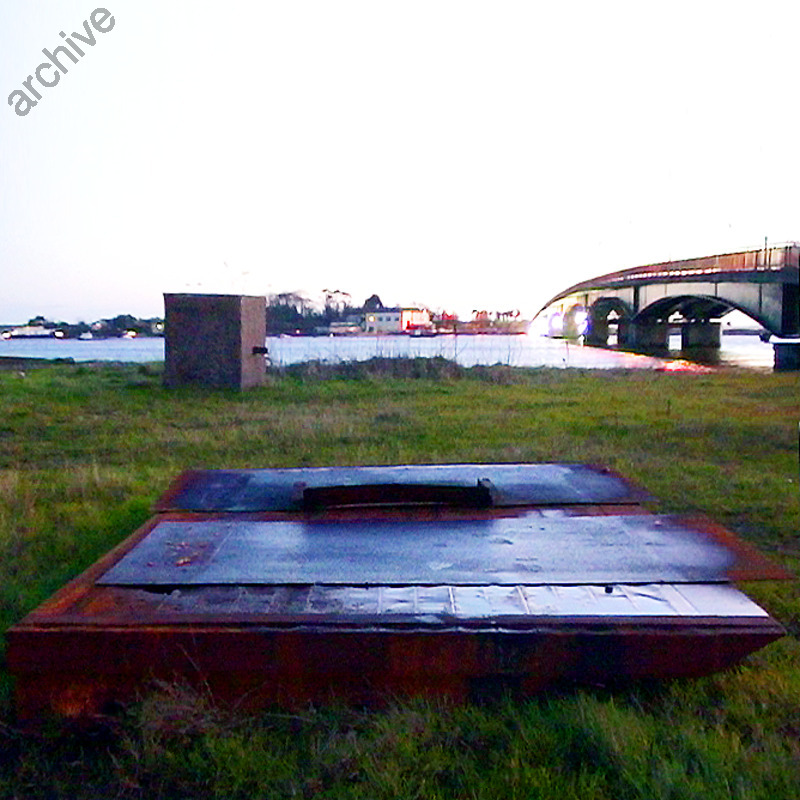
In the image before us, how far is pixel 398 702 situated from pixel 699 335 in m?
47.8

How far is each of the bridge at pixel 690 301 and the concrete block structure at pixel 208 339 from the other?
8.83 metres

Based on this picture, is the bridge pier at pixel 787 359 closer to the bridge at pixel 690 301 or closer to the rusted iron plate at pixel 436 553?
the bridge at pixel 690 301

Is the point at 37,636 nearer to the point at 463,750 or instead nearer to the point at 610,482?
the point at 463,750

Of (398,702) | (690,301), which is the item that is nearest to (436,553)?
(398,702)

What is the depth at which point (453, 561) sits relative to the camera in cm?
491

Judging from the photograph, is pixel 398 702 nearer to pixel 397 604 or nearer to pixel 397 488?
pixel 397 604

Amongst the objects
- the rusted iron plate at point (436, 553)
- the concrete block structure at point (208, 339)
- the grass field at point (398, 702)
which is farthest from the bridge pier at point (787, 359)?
the rusted iron plate at point (436, 553)

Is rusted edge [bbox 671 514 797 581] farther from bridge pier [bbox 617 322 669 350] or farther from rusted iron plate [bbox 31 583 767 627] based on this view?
bridge pier [bbox 617 322 669 350]

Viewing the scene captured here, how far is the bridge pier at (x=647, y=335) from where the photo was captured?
4812 centimetres

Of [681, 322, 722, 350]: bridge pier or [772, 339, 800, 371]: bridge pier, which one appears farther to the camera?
[681, 322, 722, 350]: bridge pier

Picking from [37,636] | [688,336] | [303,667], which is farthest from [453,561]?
[688,336]

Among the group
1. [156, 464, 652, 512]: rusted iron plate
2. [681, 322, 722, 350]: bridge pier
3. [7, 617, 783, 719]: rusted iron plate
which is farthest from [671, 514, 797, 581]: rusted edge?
[681, 322, 722, 350]: bridge pier

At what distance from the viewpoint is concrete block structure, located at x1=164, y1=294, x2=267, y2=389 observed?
61.4 feet

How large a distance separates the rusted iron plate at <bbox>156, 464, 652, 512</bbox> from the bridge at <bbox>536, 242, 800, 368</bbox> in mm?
1679
